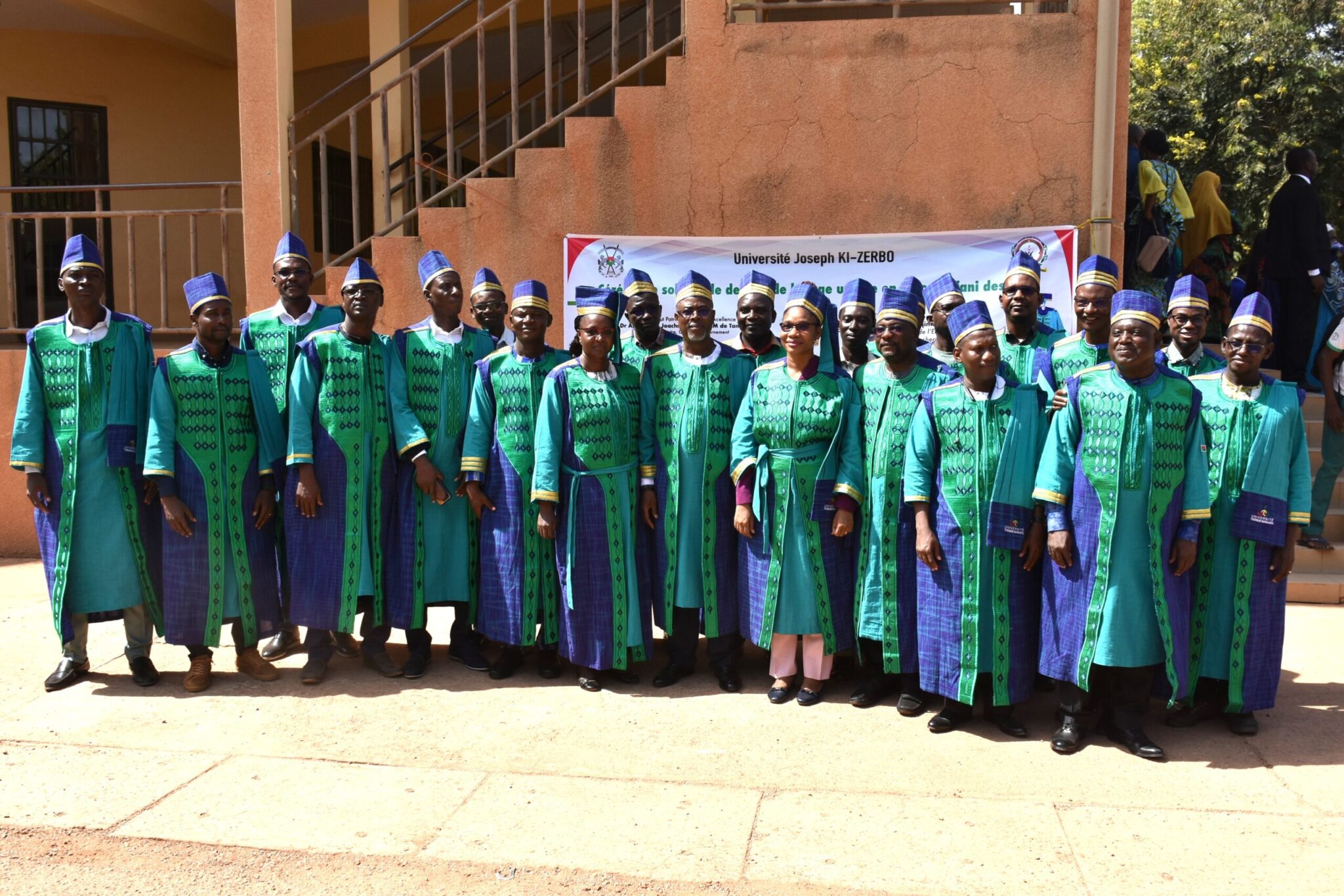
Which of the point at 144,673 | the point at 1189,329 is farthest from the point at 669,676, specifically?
the point at 1189,329

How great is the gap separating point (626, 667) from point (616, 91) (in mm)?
4028

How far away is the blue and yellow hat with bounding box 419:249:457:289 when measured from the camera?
5602 mm

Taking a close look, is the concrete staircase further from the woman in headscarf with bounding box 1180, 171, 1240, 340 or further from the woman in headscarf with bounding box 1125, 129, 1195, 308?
the woman in headscarf with bounding box 1180, 171, 1240, 340

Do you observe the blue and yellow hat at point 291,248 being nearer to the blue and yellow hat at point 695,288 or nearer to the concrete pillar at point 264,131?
the blue and yellow hat at point 695,288

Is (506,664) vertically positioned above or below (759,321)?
below

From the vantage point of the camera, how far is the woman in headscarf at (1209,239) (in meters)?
8.75

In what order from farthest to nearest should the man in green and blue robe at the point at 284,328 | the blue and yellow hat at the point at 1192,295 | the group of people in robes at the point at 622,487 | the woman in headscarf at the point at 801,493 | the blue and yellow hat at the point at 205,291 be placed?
the man in green and blue robe at the point at 284,328, the blue and yellow hat at the point at 205,291, the woman in headscarf at the point at 801,493, the blue and yellow hat at the point at 1192,295, the group of people in robes at the point at 622,487

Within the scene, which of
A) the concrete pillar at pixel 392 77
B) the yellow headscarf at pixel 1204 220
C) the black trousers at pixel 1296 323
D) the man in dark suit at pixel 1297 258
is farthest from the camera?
the concrete pillar at pixel 392 77

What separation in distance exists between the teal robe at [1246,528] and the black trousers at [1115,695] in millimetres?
343

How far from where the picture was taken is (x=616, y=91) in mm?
7508

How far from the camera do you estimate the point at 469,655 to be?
563cm

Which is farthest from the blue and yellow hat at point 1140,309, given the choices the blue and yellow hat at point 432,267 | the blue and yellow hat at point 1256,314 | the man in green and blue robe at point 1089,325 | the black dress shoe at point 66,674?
the black dress shoe at point 66,674

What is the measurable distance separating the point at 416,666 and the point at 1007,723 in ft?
8.99

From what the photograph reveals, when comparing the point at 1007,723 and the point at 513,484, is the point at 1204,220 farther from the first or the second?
the point at 513,484
